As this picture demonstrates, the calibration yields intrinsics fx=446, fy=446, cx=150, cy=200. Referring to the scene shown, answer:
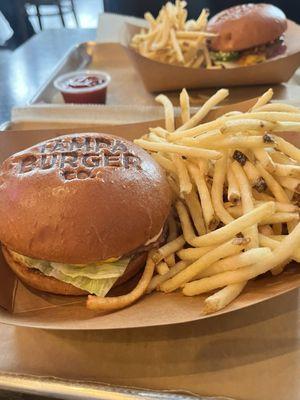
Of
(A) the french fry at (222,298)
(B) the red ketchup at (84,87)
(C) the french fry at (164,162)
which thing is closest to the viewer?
(A) the french fry at (222,298)

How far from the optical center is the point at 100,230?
3.92 ft

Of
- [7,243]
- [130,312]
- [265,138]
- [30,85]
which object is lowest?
[30,85]

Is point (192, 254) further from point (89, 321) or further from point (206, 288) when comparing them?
point (89, 321)

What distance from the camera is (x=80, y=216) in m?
1.19

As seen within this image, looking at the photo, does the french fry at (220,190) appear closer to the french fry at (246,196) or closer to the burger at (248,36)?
the french fry at (246,196)

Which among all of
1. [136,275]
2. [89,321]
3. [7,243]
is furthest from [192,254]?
[7,243]

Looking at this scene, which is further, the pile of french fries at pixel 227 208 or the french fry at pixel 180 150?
the french fry at pixel 180 150

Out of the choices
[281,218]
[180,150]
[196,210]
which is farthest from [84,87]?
[281,218]

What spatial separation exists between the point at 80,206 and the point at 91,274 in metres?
0.19

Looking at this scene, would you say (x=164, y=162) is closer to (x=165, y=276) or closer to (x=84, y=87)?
(x=165, y=276)

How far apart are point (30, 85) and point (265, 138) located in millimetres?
2460

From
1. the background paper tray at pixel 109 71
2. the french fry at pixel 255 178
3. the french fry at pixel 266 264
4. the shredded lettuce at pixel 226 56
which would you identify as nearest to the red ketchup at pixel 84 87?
the background paper tray at pixel 109 71

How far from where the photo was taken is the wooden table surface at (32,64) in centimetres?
316

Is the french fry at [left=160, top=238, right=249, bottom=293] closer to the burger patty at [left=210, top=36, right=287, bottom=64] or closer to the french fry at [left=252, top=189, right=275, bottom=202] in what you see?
the french fry at [left=252, top=189, right=275, bottom=202]
